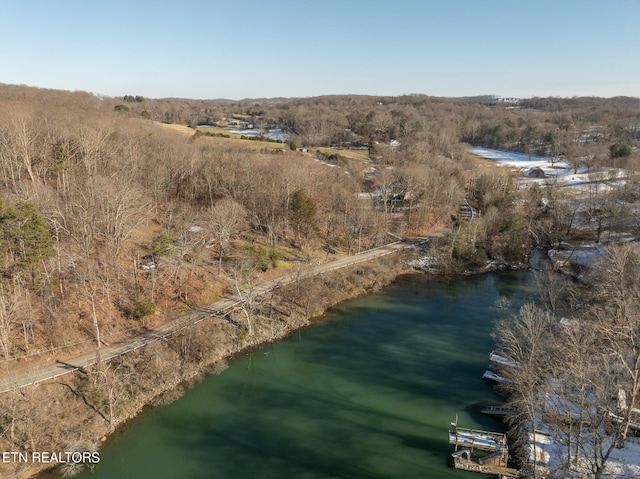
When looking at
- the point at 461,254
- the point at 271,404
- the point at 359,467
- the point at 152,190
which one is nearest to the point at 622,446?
the point at 359,467

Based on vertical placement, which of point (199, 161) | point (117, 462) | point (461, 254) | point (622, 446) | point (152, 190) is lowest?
point (117, 462)

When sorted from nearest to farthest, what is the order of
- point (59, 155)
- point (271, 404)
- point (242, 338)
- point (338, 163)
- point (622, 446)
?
point (622, 446), point (271, 404), point (242, 338), point (59, 155), point (338, 163)

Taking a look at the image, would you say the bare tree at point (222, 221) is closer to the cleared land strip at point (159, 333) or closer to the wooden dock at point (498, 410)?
the cleared land strip at point (159, 333)

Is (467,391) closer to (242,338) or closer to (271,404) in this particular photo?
(271,404)

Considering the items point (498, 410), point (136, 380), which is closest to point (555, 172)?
point (498, 410)

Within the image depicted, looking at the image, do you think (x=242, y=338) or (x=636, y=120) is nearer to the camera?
(x=242, y=338)

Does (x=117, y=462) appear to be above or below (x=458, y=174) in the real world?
below

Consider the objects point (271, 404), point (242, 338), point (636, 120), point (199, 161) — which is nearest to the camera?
point (271, 404)
